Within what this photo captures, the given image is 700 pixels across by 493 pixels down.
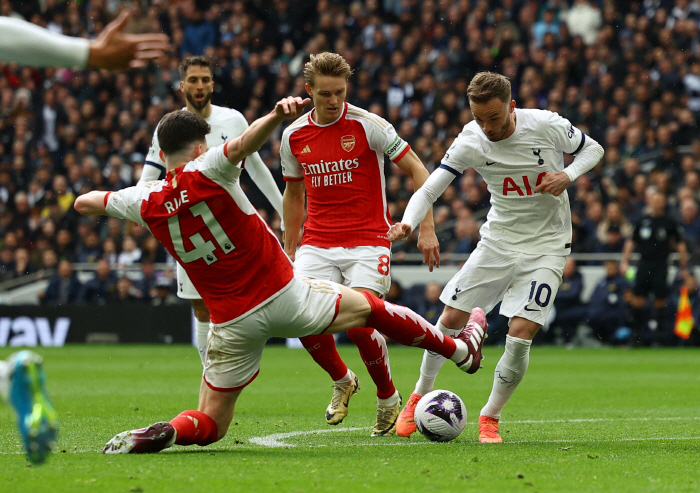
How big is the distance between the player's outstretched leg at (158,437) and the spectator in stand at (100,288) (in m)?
13.3

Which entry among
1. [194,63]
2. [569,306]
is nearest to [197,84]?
[194,63]

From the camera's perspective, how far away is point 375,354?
6.86 metres

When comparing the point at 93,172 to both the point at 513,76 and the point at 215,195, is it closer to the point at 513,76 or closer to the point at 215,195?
the point at 513,76

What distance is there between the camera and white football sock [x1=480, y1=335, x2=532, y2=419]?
6551 millimetres

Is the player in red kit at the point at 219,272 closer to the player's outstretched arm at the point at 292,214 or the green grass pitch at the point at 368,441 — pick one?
the green grass pitch at the point at 368,441

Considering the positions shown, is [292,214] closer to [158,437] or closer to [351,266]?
[351,266]

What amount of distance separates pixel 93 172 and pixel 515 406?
45.4 feet

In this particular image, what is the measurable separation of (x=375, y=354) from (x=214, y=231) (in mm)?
1737

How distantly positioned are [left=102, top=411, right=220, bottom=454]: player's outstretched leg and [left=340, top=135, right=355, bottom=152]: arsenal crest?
7.48 feet

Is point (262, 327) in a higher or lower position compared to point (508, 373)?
higher

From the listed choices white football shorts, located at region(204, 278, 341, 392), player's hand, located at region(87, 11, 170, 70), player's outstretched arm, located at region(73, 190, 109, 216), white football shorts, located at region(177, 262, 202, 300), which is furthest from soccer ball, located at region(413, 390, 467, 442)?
player's hand, located at region(87, 11, 170, 70)

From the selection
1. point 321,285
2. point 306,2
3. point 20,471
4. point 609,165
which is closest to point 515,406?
point 321,285

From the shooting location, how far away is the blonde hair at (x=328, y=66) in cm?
679

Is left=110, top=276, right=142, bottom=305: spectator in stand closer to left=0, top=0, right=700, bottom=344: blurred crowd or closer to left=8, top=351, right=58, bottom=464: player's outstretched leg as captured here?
left=0, top=0, right=700, bottom=344: blurred crowd
